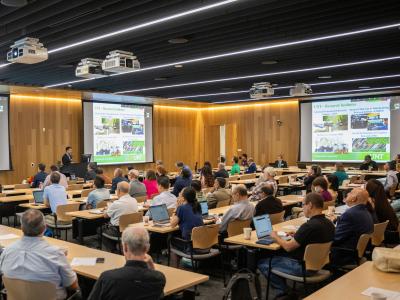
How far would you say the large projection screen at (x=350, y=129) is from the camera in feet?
52.9

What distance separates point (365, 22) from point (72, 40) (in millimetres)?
5150

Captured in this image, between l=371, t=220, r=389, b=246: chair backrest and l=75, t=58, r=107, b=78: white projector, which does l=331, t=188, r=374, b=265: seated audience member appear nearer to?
l=371, t=220, r=389, b=246: chair backrest

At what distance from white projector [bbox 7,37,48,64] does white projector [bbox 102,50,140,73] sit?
Result: 1.24m

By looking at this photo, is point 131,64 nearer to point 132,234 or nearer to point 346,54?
point 346,54

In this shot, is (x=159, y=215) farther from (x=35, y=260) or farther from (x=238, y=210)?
(x=35, y=260)

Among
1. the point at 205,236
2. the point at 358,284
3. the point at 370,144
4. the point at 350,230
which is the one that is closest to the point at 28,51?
the point at 205,236

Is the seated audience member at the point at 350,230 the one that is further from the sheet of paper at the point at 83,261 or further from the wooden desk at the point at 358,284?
the sheet of paper at the point at 83,261

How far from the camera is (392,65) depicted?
10.8 m

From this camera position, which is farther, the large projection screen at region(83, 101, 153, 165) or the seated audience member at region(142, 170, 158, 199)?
the large projection screen at region(83, 101, 153, 165)

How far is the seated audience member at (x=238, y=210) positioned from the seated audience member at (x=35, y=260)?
9.64 feet

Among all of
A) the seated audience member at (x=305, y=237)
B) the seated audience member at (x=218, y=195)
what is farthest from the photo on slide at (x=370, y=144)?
the seated audience member at (x=305, y=237)

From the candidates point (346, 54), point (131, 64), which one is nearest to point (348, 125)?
point (346, 54)

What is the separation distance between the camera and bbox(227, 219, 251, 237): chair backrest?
5.86m

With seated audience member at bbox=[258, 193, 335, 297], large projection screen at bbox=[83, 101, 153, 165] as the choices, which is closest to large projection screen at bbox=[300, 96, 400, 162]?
large projection screen at bbox=[83, 101, 153, 165]
